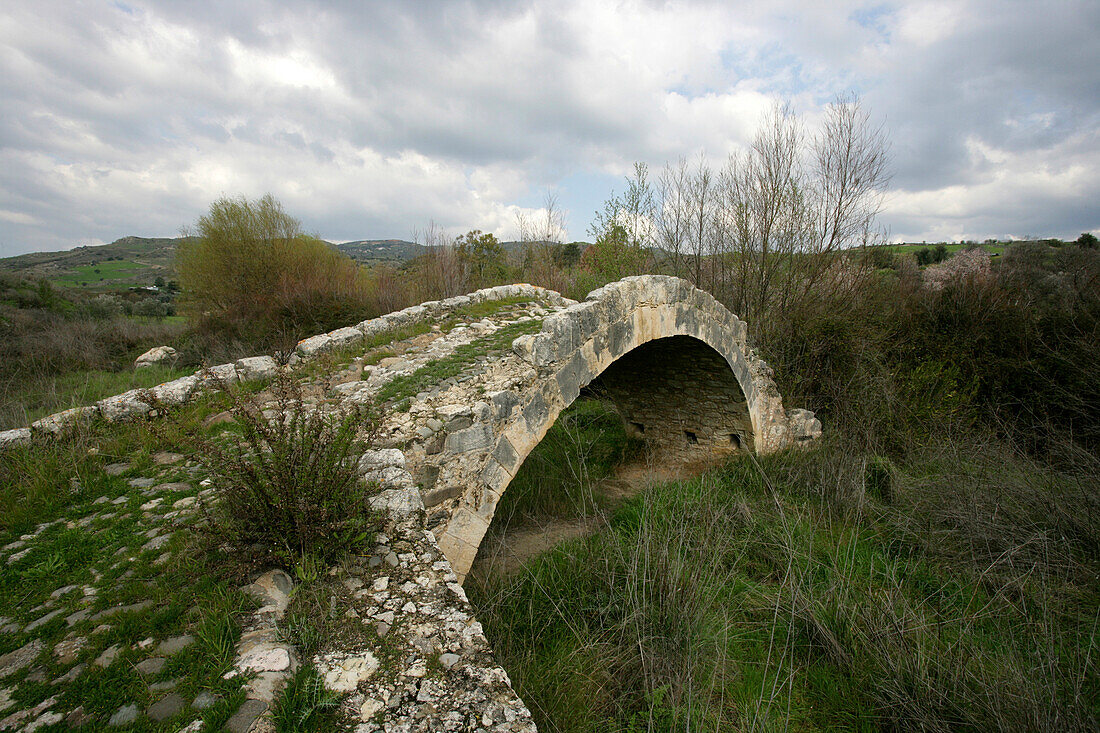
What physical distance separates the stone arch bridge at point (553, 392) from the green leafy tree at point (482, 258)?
6.03 metres

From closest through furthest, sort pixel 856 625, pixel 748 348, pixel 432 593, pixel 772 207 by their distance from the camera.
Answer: pixel 432 593, pixel 856 625, pixel 748 348, pixel 772 207

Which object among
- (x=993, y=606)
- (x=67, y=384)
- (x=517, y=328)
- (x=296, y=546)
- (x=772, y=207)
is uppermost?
(x=772, y=207)

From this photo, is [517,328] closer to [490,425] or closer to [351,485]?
[490,425]

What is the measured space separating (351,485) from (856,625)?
3.82 m

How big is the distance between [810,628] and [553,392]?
2863 mm

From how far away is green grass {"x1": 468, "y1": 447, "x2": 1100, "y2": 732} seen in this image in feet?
9.55

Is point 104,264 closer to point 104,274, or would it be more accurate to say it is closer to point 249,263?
point 104,274

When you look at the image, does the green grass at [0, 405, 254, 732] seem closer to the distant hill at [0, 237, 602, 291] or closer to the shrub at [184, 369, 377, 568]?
the shrub at [184, 369, 377, 568]

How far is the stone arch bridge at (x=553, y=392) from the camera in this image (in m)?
3.65

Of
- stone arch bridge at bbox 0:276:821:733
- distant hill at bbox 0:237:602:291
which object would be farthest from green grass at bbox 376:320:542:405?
distant hill at bbox 0:237:602:291

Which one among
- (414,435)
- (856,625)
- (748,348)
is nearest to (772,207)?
(748,348)

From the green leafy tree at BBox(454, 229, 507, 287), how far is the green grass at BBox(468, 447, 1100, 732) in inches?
388

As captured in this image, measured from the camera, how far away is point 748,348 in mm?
7582

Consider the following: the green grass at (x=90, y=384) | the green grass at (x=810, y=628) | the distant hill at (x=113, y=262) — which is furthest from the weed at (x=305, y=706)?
the distant hill at (x=113, y=262)
